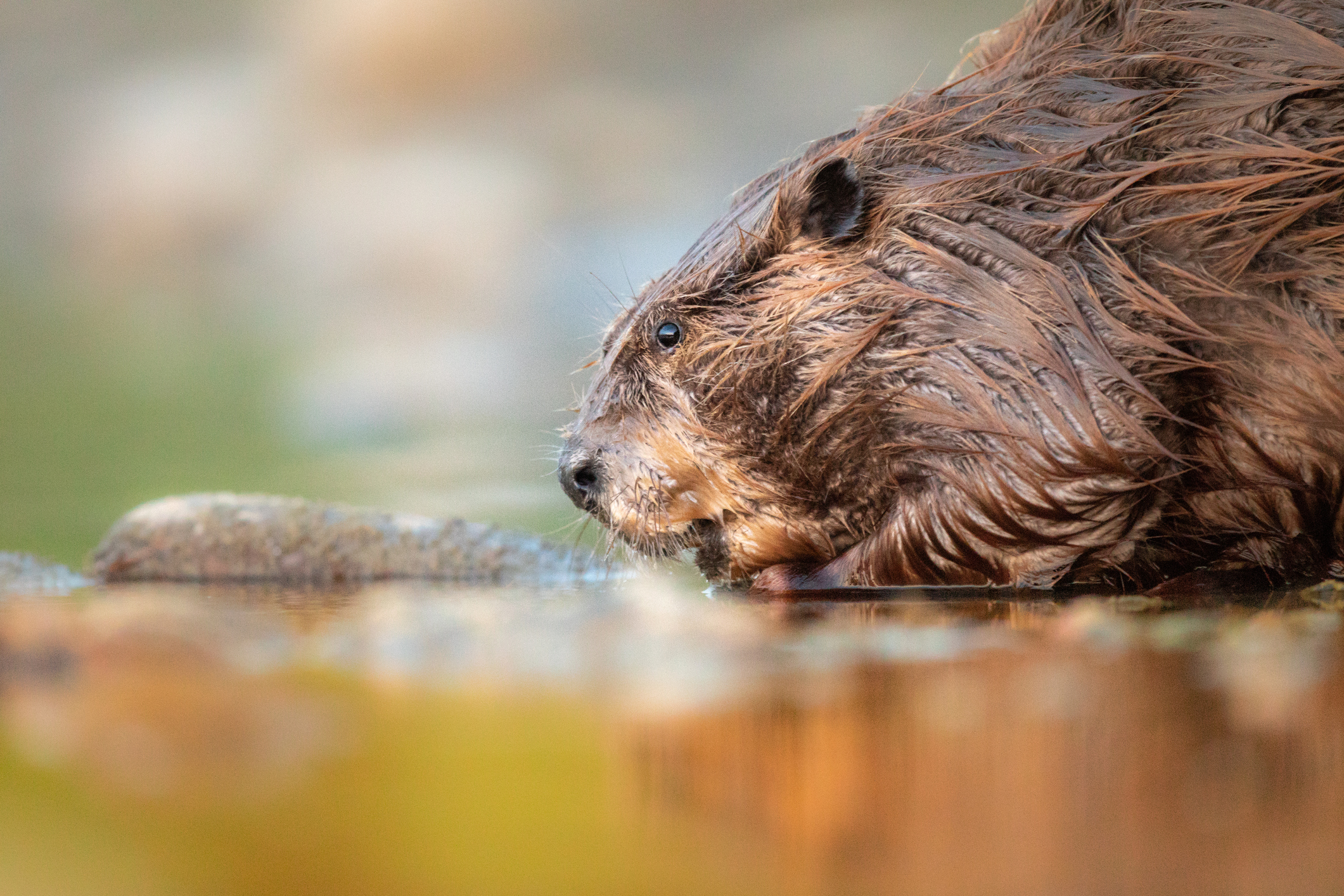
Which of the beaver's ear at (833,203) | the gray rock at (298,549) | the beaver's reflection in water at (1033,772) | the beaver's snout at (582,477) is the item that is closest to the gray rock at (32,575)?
the gray rock at (298,549)

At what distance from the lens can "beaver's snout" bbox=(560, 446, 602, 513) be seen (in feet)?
4.14

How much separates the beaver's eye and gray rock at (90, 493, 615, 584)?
1.33 feet

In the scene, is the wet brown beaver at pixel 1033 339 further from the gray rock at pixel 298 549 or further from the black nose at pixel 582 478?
the gray rock at pixel 298 549

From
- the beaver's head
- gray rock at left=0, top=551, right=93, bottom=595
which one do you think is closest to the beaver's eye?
the beaver's head

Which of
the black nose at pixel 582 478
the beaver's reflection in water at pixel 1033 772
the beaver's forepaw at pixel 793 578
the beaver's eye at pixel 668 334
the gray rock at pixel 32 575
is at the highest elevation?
the beaver's eye at pixel 668 334

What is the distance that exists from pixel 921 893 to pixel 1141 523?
2.72 ft

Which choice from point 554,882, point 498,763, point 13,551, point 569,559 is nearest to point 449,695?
point 498,763

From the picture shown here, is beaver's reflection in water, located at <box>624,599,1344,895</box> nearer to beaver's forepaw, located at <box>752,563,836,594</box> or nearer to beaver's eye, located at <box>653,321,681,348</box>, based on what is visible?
beaver's forepaw, located at <box>752,563,836,594</box>

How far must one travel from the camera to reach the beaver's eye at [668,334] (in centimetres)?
126

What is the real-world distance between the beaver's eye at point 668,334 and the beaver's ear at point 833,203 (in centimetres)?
19

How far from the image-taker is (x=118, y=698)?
584 millimetres

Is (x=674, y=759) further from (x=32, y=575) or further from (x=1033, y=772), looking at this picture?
(x=32, y=575)

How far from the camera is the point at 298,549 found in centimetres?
156

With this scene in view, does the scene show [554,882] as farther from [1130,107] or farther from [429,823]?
[1130,107]
